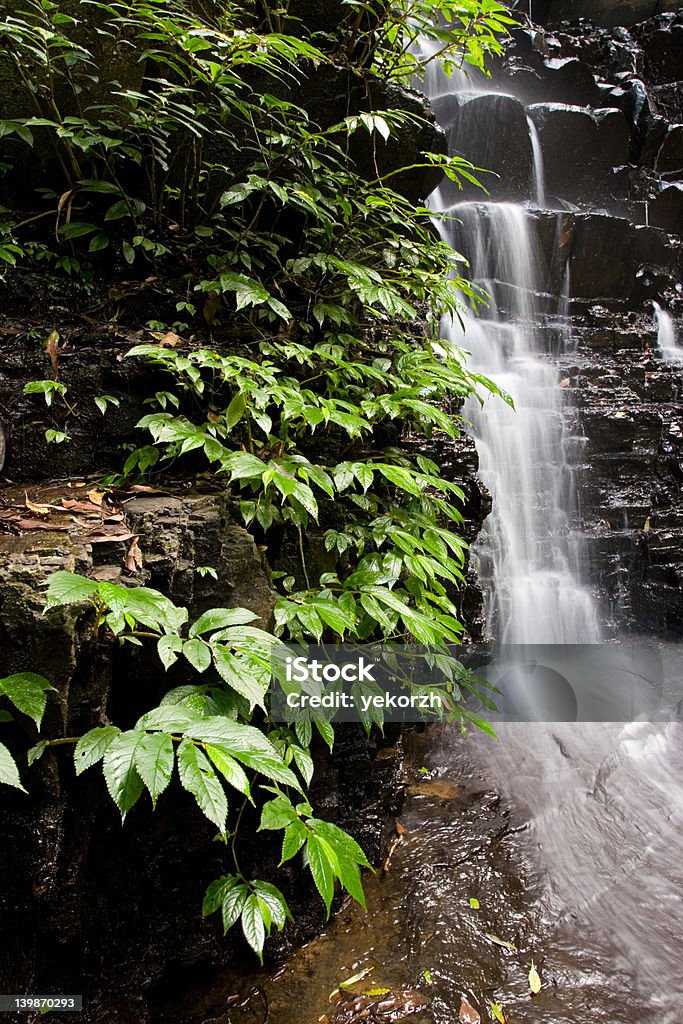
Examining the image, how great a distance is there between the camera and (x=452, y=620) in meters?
2.23

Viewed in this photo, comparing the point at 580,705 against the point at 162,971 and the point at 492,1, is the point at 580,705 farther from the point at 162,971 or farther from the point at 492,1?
the point at 492,1

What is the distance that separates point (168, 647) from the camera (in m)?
1.51

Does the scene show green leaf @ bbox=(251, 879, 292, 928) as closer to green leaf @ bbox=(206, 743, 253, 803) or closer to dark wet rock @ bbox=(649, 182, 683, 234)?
green leaf @ bbox=(206, 743, 253, 803)

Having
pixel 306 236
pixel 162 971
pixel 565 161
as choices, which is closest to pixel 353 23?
pixel 306 236

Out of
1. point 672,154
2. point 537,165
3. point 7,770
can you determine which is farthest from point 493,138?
point 7,770

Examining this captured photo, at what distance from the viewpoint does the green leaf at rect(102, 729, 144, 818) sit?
120cm

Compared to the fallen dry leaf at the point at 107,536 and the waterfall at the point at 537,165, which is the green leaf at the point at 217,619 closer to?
the fallen dry leaf at the point at 107,536

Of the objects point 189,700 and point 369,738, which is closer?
point 189,700

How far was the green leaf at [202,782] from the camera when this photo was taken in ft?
3.84

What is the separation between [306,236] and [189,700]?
2.61m

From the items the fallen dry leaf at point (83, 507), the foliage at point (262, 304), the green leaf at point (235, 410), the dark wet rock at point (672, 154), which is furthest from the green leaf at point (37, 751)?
the dark wet rock at point (672, 154)

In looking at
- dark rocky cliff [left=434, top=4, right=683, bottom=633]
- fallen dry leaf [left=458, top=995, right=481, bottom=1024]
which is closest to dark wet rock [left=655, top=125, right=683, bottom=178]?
dark rocky cliff [left=434, top=4, right=683, bottom=633]

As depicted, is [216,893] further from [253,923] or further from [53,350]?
[53,350]

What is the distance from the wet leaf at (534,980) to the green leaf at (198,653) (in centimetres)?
179
